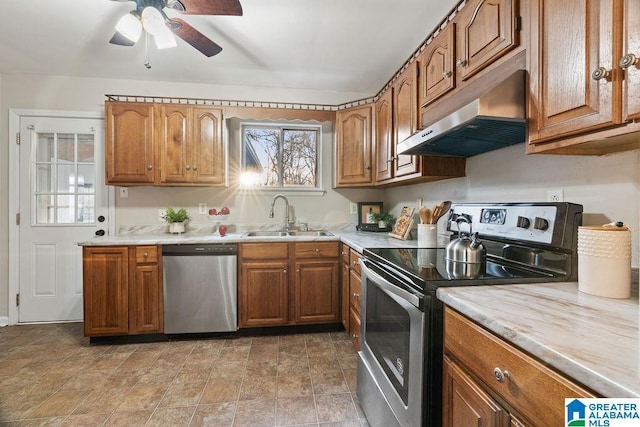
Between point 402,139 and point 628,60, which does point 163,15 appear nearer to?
point 402,139

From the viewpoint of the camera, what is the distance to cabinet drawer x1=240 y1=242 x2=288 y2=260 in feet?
8.31

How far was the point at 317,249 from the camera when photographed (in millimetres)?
2598

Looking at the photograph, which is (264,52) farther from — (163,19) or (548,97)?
(548,97)

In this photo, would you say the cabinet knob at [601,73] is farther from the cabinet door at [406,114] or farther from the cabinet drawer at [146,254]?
the cabinet drawer at [146,254]

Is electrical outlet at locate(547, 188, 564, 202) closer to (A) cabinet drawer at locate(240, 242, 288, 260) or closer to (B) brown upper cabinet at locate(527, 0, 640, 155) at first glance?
(B) brown upper cabinet at locate(527, 0, 640, 155)

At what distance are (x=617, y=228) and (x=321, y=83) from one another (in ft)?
8.90

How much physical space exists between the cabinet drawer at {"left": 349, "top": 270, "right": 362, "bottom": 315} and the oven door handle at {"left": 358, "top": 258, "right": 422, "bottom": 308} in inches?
20.6

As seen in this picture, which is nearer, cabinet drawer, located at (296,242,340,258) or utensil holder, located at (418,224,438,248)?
utensil holder, located at (418,224,438,248)

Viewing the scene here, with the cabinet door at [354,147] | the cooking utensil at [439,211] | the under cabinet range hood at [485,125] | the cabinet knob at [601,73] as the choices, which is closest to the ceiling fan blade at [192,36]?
the cabinet door at [354,147]

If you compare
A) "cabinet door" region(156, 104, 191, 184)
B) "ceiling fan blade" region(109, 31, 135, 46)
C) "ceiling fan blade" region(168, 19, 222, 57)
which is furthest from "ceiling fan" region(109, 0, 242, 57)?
"cabinet door" region(156, 104, 191, 184)

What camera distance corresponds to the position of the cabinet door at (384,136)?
2.41 m

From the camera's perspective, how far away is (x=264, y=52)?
2.42 metres

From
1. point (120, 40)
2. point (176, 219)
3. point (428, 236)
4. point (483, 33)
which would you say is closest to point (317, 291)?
point (428, 236)

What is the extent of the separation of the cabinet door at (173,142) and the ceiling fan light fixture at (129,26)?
3.26 ft
